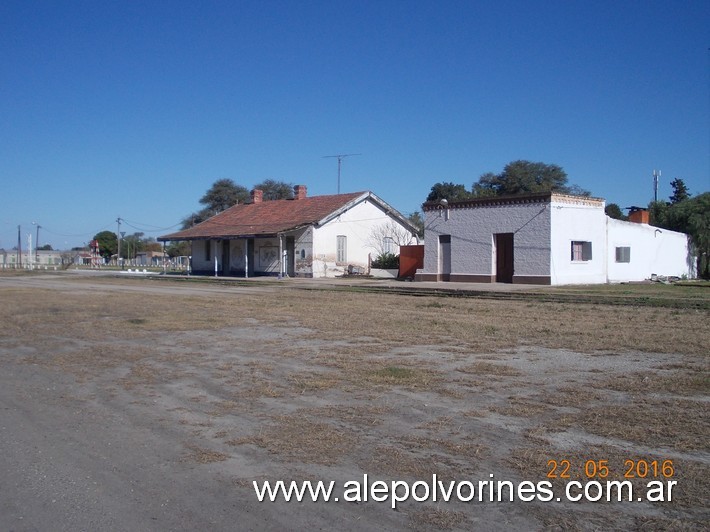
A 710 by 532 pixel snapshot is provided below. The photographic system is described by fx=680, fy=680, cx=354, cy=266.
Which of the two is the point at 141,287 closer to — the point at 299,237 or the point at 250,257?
the point at 299,237

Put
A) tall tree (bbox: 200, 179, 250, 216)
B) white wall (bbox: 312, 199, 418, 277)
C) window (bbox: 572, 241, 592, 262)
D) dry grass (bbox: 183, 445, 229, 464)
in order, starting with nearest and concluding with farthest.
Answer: dry grass (bbox: 183, 445, 229, 464), window (bbox: 572, 241, 592, 262), white wall (bbox: 312, 199, 418, 277), tall tree (bbox: 200, 179, 250, 216)

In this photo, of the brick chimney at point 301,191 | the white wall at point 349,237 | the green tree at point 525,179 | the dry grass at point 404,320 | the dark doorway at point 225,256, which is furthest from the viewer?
the green tree at point 525,179

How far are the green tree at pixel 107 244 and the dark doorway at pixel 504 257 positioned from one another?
11380 cm

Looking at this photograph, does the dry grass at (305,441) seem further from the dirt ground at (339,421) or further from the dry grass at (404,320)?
the dry grass at (404,320)

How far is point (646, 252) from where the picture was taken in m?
37.2

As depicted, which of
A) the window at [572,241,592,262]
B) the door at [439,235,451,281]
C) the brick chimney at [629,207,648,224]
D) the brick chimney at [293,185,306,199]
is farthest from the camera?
the brick chimney at [293,185,306,199]

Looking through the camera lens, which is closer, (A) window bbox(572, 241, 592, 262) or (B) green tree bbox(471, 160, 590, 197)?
(A) window bbox(572, 241, 592, 262)

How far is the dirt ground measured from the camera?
4.77m

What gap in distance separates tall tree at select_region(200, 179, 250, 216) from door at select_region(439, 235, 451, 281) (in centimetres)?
6058

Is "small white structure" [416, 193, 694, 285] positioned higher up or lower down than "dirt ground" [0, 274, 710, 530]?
higher up

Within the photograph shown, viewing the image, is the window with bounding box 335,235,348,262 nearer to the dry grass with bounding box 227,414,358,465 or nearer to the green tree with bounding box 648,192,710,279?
the green tree with bounding box 648,192,710,279

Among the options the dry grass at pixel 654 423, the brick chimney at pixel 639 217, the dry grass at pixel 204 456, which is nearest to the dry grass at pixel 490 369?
the dry grass at pixel 654 423

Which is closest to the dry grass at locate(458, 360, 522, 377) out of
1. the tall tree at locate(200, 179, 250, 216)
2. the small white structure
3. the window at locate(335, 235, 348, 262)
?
the small white structure

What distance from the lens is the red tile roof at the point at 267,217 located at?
45.7 metres
